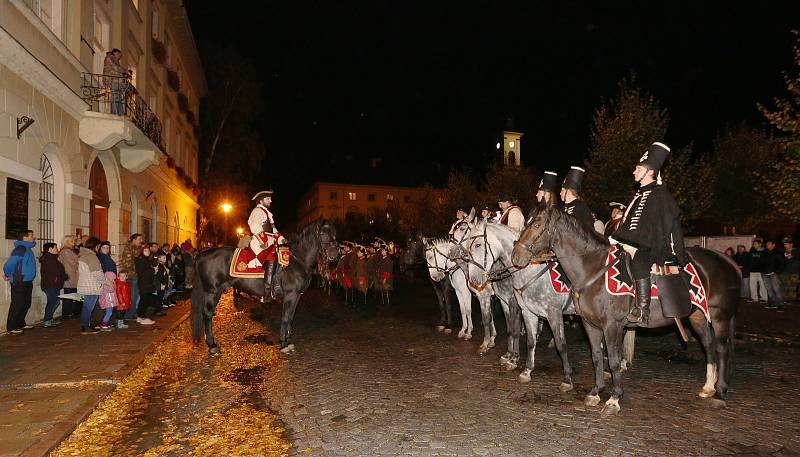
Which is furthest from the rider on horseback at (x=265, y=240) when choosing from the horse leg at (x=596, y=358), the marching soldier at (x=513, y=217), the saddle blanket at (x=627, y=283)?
the saddle blanket at (x=627, y=283)

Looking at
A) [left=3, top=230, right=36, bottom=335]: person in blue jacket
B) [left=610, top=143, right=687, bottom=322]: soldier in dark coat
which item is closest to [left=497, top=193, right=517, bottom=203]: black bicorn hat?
[left=610, top=143, right=687, bottom=322]: soldier in dark coat

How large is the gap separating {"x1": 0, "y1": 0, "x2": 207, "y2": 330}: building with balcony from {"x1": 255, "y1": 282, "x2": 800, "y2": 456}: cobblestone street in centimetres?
726

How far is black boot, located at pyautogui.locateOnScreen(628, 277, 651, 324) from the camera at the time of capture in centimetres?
559

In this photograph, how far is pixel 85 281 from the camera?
34.1 ft

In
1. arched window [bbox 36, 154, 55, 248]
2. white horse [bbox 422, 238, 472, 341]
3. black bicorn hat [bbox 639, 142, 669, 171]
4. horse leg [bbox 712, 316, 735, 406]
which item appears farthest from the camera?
arched window [bbox 36, 154, 55, 248]

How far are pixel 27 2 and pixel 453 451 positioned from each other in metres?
13.3

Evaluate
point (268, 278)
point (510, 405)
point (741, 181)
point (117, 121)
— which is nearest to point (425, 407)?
point (510, 405)

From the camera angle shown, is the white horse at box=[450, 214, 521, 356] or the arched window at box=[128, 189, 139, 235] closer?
the white horse at box=[450, 214, 521, 356]

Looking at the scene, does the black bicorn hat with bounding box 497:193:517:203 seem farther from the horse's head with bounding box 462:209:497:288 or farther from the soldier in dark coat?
the soldier in dark coat

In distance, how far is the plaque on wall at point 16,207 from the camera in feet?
32.9

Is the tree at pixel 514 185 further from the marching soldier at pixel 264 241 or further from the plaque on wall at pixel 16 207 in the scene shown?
the plaque on wall at pixel 16 207

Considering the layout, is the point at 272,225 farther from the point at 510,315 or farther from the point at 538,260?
the point at 538,260

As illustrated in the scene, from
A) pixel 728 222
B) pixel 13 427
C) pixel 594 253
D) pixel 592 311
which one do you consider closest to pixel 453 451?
pixel 592 311

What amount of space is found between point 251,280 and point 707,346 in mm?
7540
